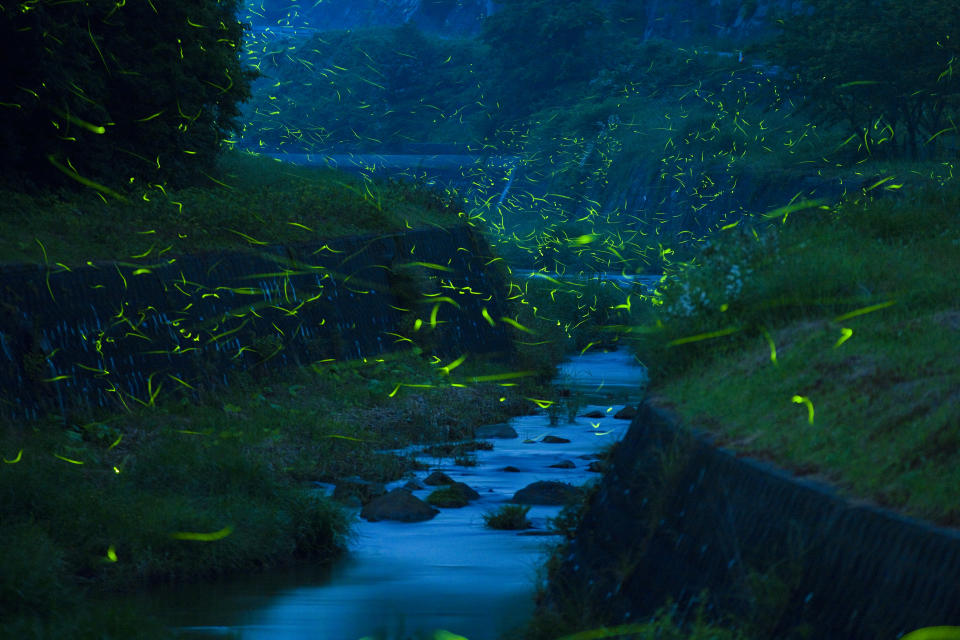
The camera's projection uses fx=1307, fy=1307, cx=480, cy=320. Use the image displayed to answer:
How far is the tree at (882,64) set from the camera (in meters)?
44.8

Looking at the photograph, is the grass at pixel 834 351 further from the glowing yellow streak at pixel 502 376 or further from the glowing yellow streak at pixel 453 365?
the glowing yellow streak at pixel 502 376

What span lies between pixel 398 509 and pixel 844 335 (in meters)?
7.99

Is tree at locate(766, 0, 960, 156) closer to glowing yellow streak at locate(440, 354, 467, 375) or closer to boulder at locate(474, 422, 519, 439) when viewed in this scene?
glowing yellow streak at locate(440, 354, 467, 375)

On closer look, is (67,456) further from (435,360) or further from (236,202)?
(435,360)

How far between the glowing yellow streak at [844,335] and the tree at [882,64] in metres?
34.9

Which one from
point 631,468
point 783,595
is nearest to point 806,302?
point 631,468

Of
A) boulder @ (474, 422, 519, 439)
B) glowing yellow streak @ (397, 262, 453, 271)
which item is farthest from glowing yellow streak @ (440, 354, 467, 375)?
boulder @ (474, 422, 519, 439)

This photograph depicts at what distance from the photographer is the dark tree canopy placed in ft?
72.7

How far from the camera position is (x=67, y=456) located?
16203 mm

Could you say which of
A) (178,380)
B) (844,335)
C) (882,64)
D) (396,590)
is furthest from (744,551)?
(882,64)

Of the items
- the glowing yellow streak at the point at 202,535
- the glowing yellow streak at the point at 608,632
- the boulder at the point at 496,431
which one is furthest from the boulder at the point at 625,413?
the glowing yellow streak at the point at 608,632

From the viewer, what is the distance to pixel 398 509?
17.3 metres

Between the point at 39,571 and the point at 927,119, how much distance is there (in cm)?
4242

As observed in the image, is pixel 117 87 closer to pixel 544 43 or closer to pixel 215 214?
pixel 215 214
